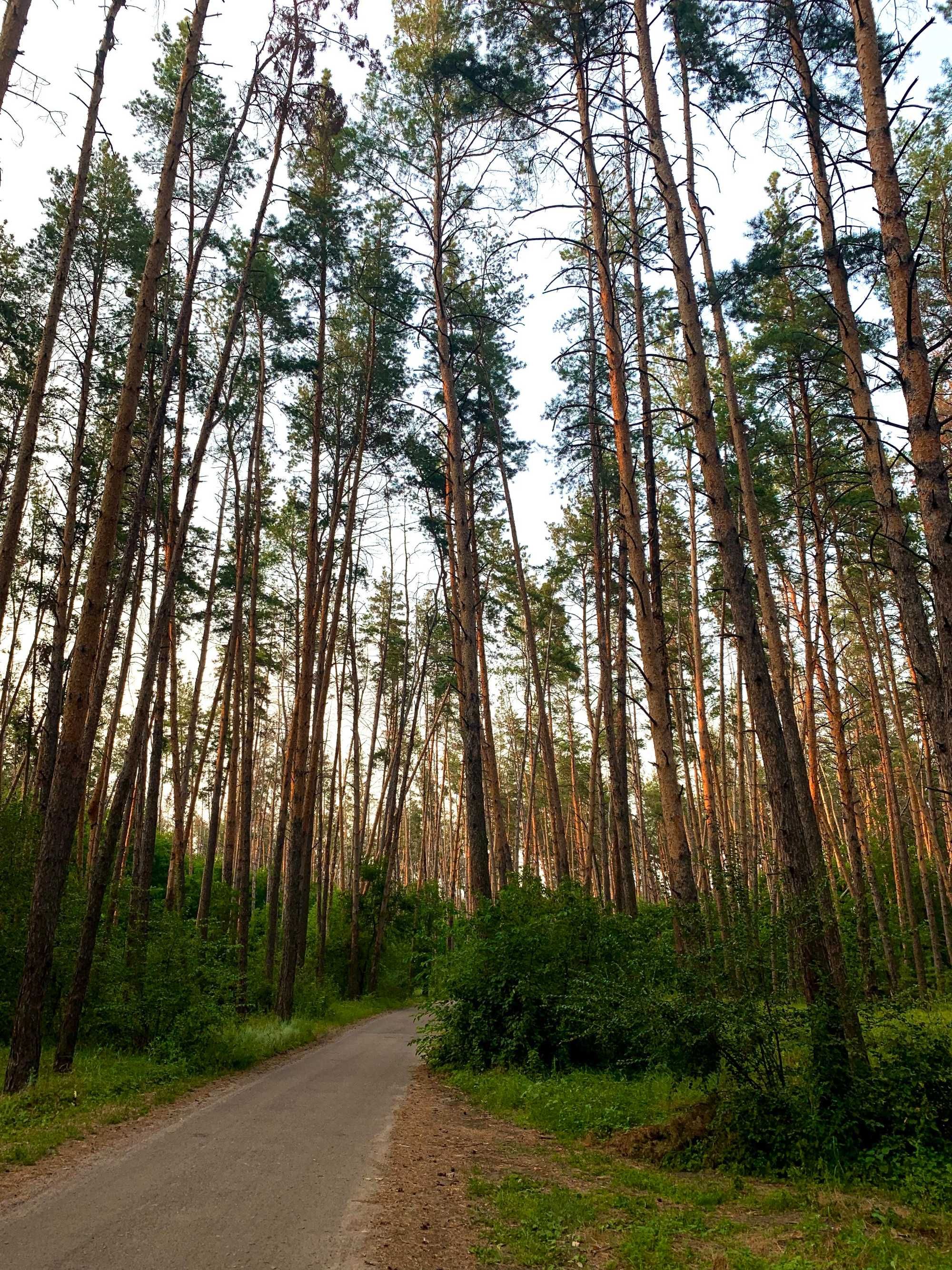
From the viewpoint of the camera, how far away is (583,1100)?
7297mm

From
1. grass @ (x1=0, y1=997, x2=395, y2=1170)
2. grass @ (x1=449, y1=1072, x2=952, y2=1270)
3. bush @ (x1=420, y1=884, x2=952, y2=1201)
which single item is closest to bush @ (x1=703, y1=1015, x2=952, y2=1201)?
bush @ (x1=420, y1=884, x2=952, y2=1201)

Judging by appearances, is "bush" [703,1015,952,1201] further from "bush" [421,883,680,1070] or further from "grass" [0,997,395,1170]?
"grass" [0,997,395,1170]

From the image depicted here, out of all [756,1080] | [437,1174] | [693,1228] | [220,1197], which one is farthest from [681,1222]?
[220,1197]

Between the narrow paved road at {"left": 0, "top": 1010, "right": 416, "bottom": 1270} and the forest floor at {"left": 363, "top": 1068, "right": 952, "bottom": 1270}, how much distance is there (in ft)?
1.13

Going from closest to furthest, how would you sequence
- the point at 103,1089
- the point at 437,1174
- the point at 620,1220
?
the point at 620,1220 < the point at 437,1174 < the point at 103,1089

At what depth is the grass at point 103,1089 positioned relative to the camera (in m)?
6.14

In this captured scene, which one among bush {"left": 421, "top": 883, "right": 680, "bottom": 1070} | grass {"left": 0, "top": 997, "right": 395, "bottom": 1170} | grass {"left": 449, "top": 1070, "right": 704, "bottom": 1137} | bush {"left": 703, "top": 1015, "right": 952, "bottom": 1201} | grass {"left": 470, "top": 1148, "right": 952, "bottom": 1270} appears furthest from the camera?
bush {"left": 421, "top": 883, "right": 680, "bottom": 1070}

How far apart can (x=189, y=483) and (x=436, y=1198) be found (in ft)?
30.5

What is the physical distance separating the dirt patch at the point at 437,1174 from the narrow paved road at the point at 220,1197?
16 centimetres

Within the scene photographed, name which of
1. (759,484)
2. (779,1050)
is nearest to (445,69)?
(759,484)

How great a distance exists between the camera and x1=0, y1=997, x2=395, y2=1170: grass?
20.2 feet

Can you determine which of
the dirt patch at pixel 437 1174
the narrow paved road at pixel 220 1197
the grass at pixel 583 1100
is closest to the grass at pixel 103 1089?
the narrow paved road at pixel 220 1197

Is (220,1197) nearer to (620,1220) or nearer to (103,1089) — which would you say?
(620,1220)

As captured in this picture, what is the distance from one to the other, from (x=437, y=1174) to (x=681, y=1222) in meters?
1.87
